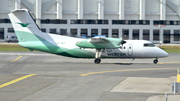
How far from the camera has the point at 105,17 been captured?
8844cm

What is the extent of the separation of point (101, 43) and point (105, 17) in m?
57.2

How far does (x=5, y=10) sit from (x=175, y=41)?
57553 millimetres

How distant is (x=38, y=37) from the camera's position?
108 ft

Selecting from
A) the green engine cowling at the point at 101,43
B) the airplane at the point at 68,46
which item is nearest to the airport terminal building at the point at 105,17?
the airplane at the point at 68,46

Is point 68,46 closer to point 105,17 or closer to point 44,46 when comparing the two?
point 44,46

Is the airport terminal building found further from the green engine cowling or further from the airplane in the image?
the green engine cowling

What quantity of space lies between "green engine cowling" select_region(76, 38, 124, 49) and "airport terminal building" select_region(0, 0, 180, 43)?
55739mm

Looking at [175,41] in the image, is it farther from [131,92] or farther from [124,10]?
[131,92]

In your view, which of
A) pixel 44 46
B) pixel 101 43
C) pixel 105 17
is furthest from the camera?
pixel 105 17

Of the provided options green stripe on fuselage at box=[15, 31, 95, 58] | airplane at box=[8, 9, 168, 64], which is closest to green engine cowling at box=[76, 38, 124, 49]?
airplane at box=[8, 9, 168, 64]

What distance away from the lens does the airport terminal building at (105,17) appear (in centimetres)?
8712

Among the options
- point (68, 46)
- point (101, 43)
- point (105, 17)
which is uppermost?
point (105, 17)

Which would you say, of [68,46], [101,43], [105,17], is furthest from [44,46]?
[105,17]

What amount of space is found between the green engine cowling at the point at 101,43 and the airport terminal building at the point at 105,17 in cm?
5574
